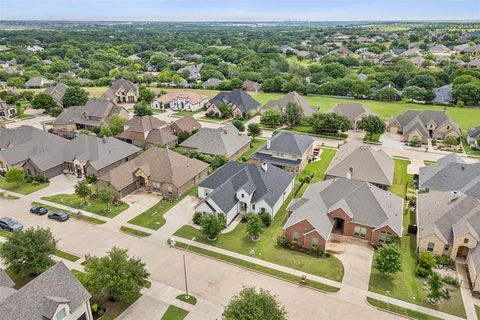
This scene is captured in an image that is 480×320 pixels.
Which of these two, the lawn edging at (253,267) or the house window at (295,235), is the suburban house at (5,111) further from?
the house window at (295,235)

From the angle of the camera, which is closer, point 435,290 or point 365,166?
point 435,290

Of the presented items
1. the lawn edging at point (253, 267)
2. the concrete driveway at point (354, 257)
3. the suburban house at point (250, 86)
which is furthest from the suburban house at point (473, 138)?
the suburban house at point (250, 86)

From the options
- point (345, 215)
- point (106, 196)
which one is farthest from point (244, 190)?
point (106, 196)

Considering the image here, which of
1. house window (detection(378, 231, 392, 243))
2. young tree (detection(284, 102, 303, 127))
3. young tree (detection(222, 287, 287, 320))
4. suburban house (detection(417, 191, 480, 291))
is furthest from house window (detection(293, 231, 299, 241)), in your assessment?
young tree (detection(284, 102, 303, 127))

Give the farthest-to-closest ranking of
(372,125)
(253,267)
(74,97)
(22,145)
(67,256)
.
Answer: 1. (74,97)
2. (372,125)
3. (22,145)
4. (67,256)
5. (253,267)

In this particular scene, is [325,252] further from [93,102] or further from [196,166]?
[93,102]

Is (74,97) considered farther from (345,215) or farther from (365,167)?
(345,215)

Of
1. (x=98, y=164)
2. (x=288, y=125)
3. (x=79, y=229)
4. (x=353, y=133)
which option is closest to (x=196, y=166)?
(x=98, y=164)

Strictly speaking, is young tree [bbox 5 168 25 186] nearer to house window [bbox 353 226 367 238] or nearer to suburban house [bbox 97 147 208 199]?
suburban house [bbox 97 147 208 199]
